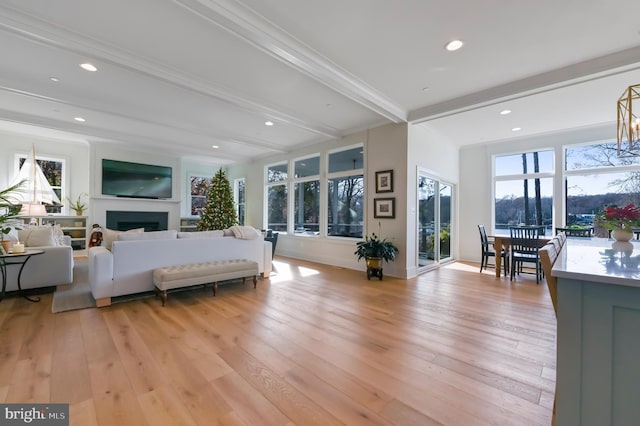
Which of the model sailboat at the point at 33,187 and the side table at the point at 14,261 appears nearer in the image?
the side table at the point at 14,261

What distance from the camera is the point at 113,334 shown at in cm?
253

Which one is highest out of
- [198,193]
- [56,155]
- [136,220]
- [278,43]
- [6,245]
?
[278,43]

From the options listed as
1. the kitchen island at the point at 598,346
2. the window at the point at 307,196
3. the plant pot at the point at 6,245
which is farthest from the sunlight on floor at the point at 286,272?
the kitchen island at the point at 598,346

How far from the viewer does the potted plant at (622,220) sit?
1978 mm

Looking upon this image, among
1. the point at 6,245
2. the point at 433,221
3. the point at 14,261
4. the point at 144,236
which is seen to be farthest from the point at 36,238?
the point at 433,221

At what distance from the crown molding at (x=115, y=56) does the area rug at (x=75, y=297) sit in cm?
288

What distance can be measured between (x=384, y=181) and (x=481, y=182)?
3053 millimetres

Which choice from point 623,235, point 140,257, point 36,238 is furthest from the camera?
point 36,238

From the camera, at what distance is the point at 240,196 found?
9664 millimetres

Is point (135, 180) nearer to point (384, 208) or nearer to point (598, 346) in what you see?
point (384, 208)

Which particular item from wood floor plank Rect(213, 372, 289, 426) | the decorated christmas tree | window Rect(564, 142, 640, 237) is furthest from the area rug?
window Rect(564, 142, 640, 237)

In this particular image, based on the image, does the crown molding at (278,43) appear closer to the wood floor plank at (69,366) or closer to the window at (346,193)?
the window at (346,193)

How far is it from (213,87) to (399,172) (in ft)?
11.2

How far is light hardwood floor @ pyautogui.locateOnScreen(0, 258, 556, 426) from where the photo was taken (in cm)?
158
